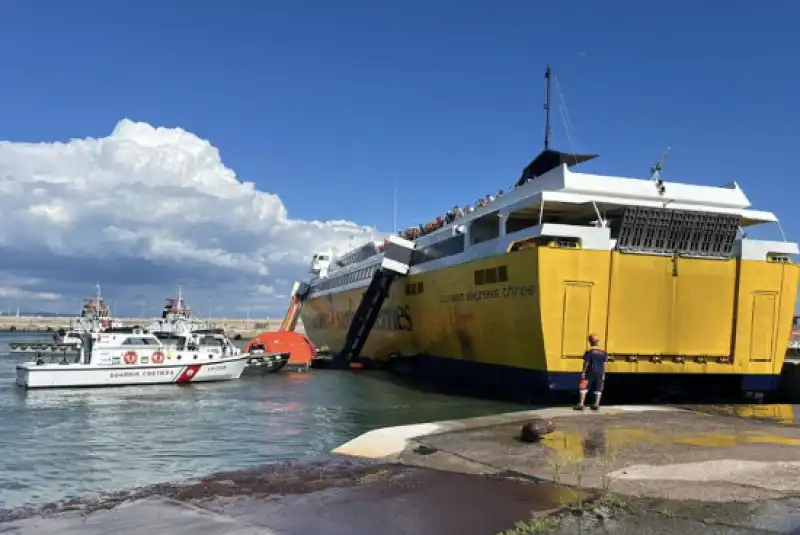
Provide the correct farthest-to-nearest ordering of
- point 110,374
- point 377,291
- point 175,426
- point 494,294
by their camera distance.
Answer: point 377,291
point 110,374
point 494,294
point 175,426

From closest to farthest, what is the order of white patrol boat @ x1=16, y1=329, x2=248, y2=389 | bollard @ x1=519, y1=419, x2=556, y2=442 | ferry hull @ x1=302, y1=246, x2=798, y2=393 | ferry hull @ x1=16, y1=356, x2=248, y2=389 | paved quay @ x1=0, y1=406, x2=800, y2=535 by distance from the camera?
paved quay @ x1=0, y1=406, x2=800, y2=535 → bollard @ x1=519, y1=419, x2=556, y2=442 → ferry hull @ x1=302, y1=246, x2=798, y2=393 → ferry hull @ x1=16, y1=356, x2=248, y2=389 → white patrol boat @ x1=16, y1=329, x2=248, y2=389

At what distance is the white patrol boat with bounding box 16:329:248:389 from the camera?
26.9 meters

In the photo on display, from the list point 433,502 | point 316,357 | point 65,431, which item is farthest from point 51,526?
point 316,357

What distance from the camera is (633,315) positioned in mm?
19391

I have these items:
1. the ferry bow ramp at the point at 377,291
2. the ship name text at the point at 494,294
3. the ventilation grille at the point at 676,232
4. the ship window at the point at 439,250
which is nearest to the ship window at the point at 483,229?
the ship window at the point at 439,250

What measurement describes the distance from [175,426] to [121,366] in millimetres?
11015

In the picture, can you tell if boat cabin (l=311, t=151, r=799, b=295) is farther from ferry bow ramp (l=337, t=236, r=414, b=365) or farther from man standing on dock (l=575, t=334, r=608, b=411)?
ferry bow ramp (l=337, t=236, r=414, b=365)

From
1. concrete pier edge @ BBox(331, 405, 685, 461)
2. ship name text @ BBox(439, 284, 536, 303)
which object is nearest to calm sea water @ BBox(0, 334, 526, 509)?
concrete pier edge @ BBox(331, 405, 685, 461)

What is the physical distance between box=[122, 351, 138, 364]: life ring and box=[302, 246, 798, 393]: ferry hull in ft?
49.2

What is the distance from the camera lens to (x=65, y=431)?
17656 millimetres

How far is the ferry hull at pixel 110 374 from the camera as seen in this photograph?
87.9 ft

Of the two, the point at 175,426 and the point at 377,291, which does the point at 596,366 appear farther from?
the point at 377,291

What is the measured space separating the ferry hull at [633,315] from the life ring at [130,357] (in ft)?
49.2

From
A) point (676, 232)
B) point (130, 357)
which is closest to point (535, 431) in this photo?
point (676, 232)
